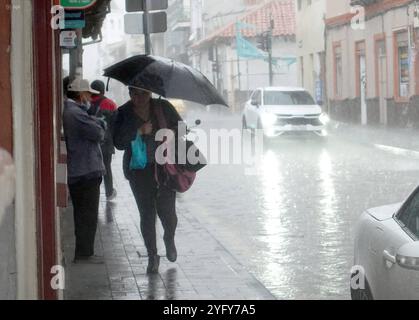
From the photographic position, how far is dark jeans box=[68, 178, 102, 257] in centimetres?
866

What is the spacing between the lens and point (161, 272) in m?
8.34

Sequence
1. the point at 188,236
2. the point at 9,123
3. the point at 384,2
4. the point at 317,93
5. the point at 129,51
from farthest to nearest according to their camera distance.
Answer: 1. the point at 129,51
2. the point at 317,93
3. the point at 384,2
4. the point at 188,236
5. the point at 9,123

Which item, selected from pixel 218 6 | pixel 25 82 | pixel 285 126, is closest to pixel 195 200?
pixel 25 82

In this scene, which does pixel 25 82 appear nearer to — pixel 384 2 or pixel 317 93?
pixel 384 2

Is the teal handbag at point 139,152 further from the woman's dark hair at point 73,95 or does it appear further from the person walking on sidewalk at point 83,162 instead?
the woman's dark hair at point 73,95

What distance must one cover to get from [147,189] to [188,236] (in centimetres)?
252

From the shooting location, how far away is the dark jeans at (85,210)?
28.4 ft

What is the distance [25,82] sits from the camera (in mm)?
4641

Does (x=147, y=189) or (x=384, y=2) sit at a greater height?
(x=384, y=2)

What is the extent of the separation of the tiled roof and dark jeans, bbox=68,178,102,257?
4103 centimetres

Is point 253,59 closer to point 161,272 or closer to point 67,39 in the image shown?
point 67,39

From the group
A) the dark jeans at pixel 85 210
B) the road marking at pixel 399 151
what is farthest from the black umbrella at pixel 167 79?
the road marking at pixel 399 151

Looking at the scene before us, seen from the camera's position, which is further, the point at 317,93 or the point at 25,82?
the point at 317,93

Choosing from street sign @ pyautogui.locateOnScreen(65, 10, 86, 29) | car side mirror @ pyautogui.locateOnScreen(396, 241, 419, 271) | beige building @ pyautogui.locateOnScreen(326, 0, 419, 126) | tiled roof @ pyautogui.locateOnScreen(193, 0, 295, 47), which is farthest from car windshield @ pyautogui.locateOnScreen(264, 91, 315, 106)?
car side mirror @ pyautogui.locateOnScreen(396, 241, 419, 271)
